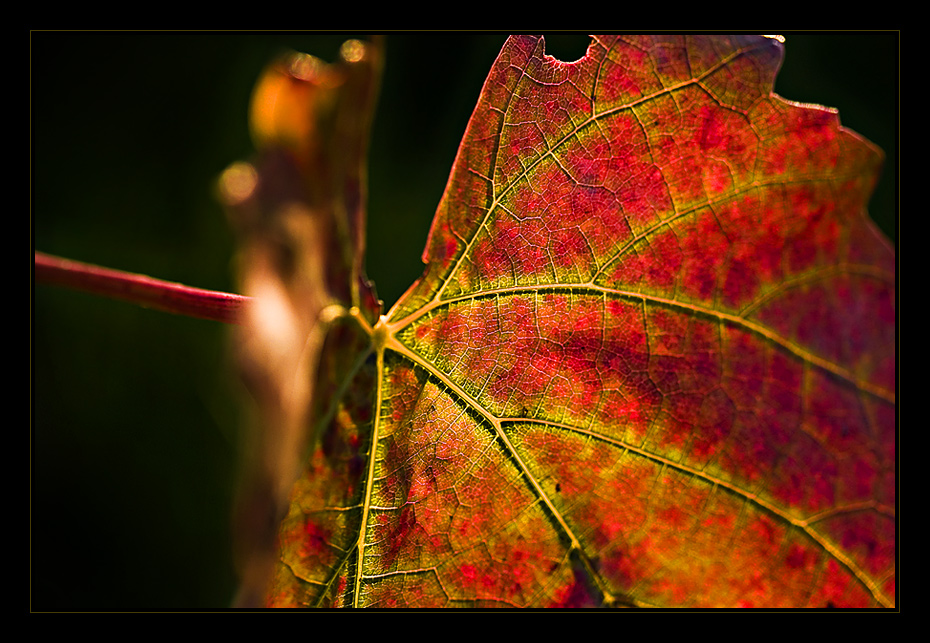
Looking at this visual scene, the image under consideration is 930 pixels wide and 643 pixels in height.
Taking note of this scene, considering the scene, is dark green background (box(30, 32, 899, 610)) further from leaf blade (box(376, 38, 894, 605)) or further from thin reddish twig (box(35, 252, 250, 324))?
leaf blade (box(376, 38, 894, 605))

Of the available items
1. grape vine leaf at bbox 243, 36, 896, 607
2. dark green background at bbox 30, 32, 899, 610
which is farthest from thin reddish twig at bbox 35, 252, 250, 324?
dark green background at bbox 30, 32, 899, 610

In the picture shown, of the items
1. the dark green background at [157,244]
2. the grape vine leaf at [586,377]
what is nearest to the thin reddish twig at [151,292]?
the grape vine leaf at [586,377]

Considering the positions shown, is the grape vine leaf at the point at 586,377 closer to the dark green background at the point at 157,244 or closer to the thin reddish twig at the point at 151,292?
the thin reddish twig at the point at 151,292

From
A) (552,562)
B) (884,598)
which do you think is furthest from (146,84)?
(884,598)

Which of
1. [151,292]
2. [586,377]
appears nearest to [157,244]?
[151,292]

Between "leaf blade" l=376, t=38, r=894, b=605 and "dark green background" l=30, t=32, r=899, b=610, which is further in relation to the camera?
"dark green background" l=30, t=32, r=899, b=610
